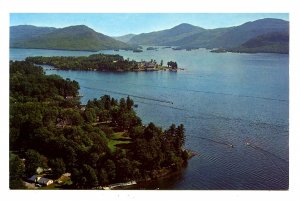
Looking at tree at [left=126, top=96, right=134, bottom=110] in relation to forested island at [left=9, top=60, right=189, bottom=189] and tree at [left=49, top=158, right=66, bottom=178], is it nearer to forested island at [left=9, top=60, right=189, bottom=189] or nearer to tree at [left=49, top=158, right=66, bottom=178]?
forested island at [left=9, top=60, right=189, bottom=189]

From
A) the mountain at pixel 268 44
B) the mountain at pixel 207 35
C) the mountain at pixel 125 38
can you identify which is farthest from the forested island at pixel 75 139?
the mountain at pixel 268 44

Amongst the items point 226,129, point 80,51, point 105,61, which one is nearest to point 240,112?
point 226,129

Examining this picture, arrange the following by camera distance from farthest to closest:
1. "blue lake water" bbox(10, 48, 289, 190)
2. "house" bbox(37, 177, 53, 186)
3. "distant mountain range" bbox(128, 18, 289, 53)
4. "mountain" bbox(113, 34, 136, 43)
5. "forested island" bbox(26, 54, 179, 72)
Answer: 1. "forested island" bbox(26, 54, 179, 72)
2. "mountain" bbox(113, 34, 136, 43)
3. "distant mountain range" bbox(128, 18, 289, 53)
4. "blue lake water" bbox(10, 48, 289, 190)
5. "house" bbox(37, 177, 53, 186)

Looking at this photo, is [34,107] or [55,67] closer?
[34,107]

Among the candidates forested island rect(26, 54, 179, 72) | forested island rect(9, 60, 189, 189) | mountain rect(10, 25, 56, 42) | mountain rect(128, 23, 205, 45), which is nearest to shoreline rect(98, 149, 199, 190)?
forested island rect(9, 60, 189, 189)
